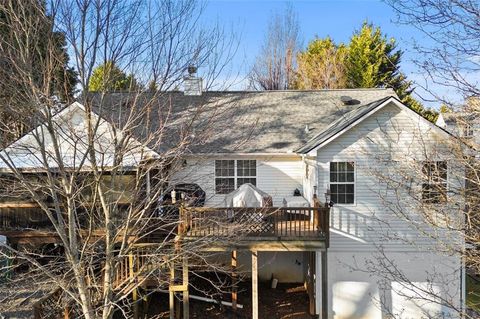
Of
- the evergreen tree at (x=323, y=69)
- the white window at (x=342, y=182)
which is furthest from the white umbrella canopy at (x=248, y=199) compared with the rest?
the evergreen tree at (x=323, y=69)

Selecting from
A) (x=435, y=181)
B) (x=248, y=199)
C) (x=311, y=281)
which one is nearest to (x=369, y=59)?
(x=311, y=281)

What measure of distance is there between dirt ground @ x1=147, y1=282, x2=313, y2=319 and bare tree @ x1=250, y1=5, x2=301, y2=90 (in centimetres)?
2269

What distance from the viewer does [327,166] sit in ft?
41.3

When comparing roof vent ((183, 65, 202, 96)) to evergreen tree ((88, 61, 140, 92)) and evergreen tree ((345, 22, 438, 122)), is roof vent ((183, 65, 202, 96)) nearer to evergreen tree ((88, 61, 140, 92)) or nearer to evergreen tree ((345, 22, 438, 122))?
evergreen tree ((88, 61, 140, 92))

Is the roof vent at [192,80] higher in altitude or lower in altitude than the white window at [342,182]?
higher

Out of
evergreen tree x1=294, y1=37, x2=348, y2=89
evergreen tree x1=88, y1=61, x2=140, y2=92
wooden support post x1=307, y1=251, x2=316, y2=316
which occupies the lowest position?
wooden support post x1=307, y1=251, x2=316, y2=316

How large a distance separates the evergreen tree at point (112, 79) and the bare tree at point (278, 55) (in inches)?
1074

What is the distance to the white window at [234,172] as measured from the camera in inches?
612

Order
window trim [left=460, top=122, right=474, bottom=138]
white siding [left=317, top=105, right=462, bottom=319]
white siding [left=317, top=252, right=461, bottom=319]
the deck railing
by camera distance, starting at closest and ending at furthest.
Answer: window trim [left=460, top=122, right=474, bottom=138], the deck railing, white siding [left=317, top=252, right=461, bottom=319], white siding [left=317, top=105, right=462, bottom=319]

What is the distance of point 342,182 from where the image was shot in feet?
41.3

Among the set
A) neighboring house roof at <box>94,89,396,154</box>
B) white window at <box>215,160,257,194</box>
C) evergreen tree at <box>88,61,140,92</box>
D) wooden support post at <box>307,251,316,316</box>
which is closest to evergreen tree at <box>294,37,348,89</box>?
neighboring house roof at <box>94,89,396,154</box>

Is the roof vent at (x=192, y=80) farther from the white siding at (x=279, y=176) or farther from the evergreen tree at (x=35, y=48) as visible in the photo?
the white siding at (x=279, y=176)

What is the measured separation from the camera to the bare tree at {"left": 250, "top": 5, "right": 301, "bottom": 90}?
117 feet

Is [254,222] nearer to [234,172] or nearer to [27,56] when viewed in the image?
[234,172]
